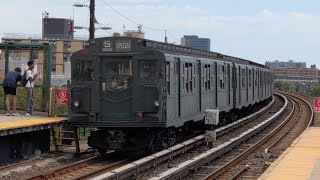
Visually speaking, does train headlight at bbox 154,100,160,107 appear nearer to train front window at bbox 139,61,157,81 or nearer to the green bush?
train front window at bbox 139,61,157,81

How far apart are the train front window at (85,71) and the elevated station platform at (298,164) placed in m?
5.21

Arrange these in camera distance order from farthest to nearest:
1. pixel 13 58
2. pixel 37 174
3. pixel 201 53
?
pixel 201 53 < pixel 13 58 < pixel 37 174

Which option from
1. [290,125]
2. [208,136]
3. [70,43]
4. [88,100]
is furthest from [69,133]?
[70,43]

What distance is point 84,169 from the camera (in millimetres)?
13477

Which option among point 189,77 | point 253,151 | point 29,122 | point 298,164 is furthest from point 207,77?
point 29,122

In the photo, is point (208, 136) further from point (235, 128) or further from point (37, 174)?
point (235, 128)

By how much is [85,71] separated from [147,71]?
1.70 meters

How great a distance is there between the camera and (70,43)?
4195 inches

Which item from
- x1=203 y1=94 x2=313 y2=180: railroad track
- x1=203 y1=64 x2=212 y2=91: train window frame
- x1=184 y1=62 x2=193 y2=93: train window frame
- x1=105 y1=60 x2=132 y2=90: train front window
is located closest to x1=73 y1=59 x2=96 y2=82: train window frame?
x1=105 y1=60 x2=132 y2=90: train front window

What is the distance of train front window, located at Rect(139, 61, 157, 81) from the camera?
1443 centimetres

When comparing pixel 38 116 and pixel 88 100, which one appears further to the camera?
pixel 38 116

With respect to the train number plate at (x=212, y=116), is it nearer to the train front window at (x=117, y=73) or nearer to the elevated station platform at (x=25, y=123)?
the train front window at (x=117, y=73)

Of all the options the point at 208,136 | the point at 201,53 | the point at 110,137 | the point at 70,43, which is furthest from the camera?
the point at 70,43

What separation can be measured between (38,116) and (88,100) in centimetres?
248
